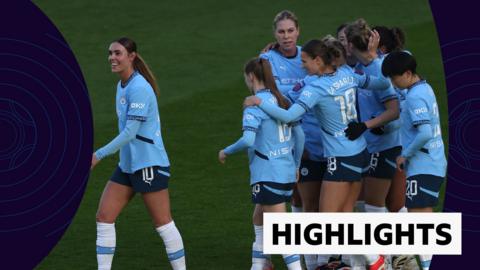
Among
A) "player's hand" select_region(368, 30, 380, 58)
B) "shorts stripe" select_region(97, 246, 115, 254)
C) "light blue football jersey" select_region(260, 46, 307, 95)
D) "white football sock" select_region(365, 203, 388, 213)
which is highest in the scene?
"player's hand" select_region(368, 30, 380, 58)

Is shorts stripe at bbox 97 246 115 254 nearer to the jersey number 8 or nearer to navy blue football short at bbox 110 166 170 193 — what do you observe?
navy blue football short at bbox 110 166 170 193

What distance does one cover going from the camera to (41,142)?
1177 cm

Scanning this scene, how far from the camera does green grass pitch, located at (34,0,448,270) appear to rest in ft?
43.1

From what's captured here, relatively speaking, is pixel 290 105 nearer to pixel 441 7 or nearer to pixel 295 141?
pixel 295 141

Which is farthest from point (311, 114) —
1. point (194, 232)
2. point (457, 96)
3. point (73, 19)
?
point (73, 19)

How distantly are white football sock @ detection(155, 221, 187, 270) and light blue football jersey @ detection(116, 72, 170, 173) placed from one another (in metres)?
0.60

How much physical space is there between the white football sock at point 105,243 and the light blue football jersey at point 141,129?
0.54 metres

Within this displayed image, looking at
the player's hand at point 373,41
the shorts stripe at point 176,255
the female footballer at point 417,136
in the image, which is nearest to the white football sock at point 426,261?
the female footballer at point 417,136

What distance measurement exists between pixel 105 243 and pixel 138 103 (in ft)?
4.34

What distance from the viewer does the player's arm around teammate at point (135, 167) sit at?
11.2 m

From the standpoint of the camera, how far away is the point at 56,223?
37.6ft

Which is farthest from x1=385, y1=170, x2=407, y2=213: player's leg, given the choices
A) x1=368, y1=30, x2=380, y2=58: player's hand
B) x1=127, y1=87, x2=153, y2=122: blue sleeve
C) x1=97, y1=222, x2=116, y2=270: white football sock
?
x1=97, y1=222, x2=116, y2=270: white football sock

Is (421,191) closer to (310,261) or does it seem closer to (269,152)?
(269,152)

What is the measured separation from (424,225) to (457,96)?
1.17 meters
